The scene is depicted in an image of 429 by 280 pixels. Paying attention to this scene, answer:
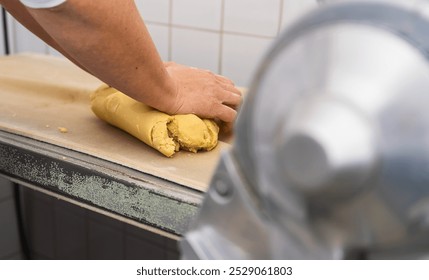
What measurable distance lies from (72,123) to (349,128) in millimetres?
736

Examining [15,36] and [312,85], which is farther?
[15,36]

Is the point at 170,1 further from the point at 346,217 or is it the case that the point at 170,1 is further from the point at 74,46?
the point at 346,217

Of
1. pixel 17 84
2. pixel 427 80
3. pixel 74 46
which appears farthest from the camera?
pixel 17 84

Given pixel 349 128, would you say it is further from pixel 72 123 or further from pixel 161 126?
pixel 72 123

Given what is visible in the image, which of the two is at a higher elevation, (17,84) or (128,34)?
(128,34)

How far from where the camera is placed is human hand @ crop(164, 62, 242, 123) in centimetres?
84

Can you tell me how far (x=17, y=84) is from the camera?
1.13 metres

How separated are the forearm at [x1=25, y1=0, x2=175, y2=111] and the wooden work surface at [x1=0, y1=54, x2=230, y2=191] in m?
0.10

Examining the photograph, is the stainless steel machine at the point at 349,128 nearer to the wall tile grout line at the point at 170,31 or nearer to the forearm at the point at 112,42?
the forearm at the point at 112,42

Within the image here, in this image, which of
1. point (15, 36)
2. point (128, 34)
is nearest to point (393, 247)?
point (128, 34)

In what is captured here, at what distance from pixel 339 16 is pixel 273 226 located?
0.47 feet

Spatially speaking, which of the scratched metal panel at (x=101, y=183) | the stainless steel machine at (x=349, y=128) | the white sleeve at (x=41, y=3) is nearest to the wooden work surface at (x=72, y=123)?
the scratched metal panel at (x=101, y=183)

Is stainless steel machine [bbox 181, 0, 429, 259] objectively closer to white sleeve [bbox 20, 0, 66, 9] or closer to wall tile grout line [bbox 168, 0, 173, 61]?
white sleeve [bbox 20, 0, 66, 9]

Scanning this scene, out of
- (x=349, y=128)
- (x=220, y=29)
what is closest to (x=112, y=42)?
(x=349, y=128)
